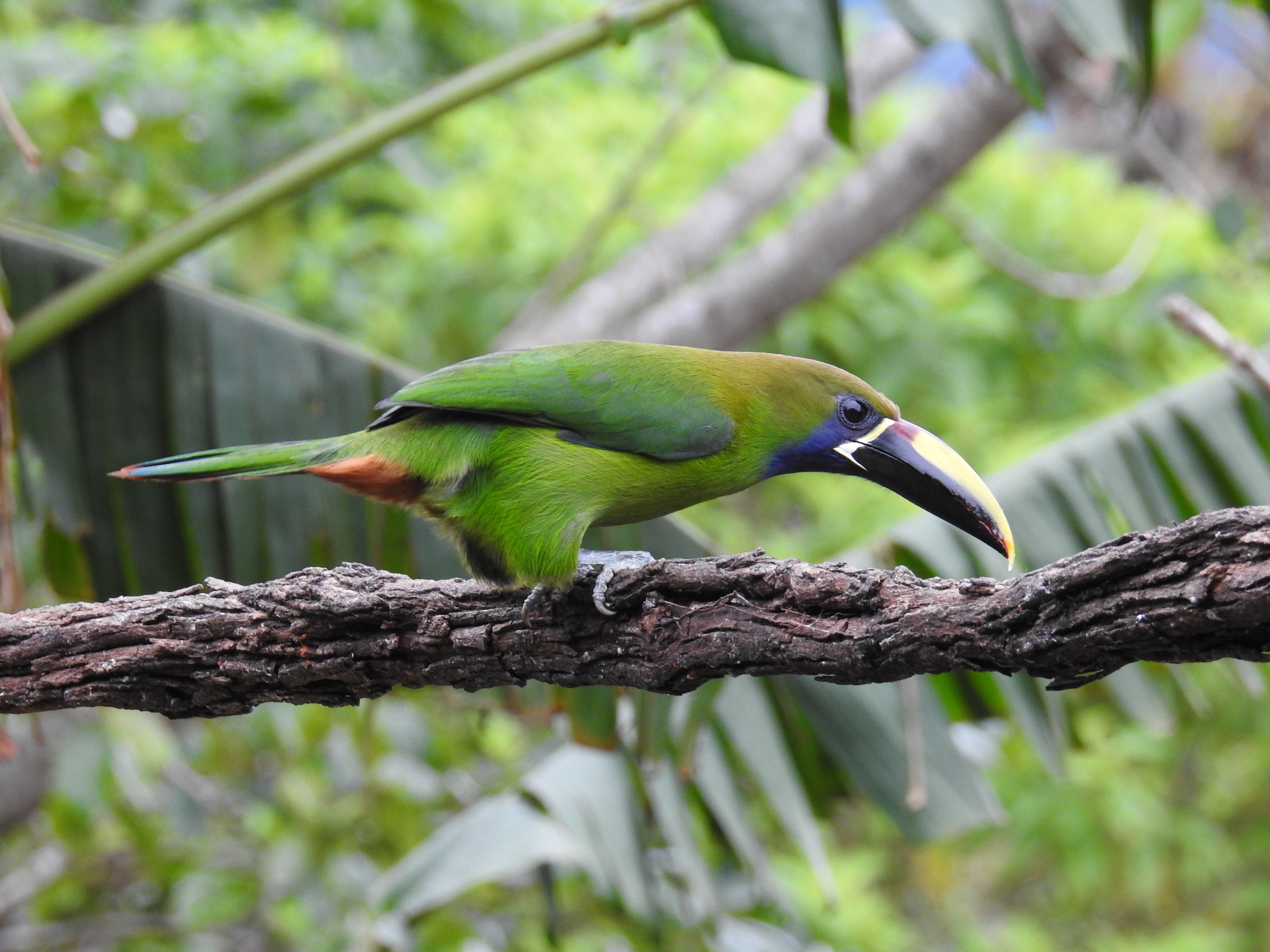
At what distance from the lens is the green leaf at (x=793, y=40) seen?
3426mm

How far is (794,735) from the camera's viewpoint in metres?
4.14

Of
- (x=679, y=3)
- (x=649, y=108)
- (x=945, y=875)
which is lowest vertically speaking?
(x=945, y=875)

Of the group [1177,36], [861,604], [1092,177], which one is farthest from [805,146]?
[861,604]

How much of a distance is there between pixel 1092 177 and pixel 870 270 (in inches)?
107

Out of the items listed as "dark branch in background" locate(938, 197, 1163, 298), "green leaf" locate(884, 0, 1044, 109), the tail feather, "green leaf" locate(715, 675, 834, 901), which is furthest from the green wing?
"dark branch in background" locate(938, 197, 1163, 298)

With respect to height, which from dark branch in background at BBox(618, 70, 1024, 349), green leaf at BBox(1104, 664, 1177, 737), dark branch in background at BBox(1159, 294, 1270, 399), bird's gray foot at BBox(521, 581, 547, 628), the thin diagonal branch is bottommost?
green leaf at BBox(1104, 664, 1177, 737)

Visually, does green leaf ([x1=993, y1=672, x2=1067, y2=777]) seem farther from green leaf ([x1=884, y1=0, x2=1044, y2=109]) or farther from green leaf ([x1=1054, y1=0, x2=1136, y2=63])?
green leaf ([x1=1054, y1=0, x2=1136, y2=63])

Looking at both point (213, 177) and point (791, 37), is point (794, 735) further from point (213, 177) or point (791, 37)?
point (213, 177)

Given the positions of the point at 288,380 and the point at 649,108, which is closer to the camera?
the point at 288,380

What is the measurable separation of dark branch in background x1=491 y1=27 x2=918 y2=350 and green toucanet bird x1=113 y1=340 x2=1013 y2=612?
3.27 m

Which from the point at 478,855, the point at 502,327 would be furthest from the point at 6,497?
the point at 502,327

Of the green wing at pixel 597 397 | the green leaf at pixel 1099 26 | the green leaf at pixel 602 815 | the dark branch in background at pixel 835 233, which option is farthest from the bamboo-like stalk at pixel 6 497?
the green leaf at pixel 1099 26

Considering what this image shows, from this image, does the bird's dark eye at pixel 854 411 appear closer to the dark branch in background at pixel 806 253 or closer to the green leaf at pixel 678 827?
the green leaf at pixel 678 827

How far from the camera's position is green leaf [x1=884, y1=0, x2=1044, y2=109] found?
351 centimetres
